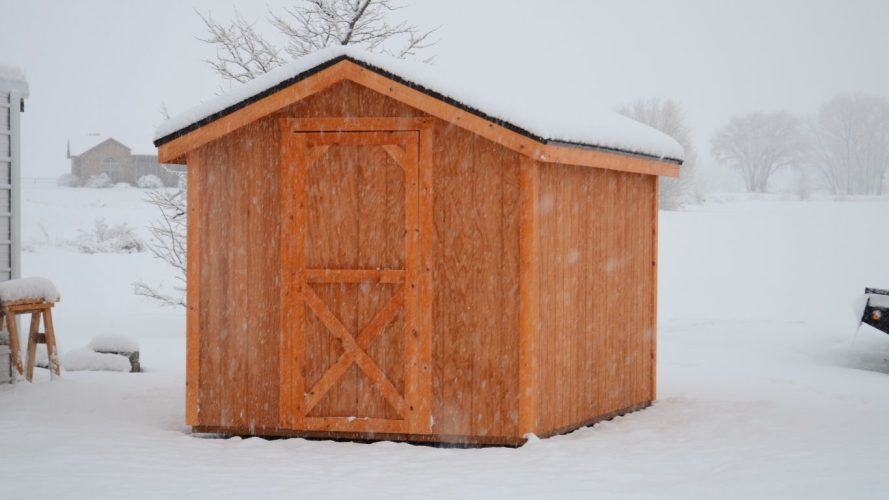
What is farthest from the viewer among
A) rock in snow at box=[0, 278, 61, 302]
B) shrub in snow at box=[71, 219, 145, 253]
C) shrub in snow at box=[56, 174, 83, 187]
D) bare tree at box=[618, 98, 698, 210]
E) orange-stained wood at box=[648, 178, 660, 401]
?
shrub in snow at box=[56, 174, 83, 187]

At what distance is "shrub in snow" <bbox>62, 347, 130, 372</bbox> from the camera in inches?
498

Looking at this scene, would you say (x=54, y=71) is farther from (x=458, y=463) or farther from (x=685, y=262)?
(x=458, y=463)

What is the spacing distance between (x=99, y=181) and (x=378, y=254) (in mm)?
49742

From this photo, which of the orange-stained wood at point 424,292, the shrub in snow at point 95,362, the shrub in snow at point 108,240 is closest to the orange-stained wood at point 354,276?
the orange-stained wood at point 424,292

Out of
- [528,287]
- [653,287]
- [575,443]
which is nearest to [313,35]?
[653,287]

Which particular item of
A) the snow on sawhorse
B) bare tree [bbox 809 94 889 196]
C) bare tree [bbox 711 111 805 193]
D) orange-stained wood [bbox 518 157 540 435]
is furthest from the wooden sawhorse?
bare tree [bbox 711 111 805 193]

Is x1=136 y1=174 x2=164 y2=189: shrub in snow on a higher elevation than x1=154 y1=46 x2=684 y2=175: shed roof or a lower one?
higher

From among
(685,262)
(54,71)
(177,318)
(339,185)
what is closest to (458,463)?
(339,185)

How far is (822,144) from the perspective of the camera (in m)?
72.8

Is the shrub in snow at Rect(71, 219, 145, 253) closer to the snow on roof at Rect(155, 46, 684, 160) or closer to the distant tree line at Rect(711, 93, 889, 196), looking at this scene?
the snow on roof at Rect(155, 46, 684, 160)

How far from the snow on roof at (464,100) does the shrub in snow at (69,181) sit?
51.0 m

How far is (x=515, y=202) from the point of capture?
8.05m

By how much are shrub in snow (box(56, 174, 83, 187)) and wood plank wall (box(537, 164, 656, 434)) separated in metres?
51.1

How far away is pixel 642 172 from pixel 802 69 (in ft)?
402
